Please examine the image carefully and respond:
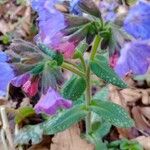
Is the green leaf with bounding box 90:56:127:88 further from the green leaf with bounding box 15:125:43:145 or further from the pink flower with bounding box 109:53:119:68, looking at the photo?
the green leaf with bounding box 15:125:43:145

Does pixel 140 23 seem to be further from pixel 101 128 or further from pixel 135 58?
pixel 101 128

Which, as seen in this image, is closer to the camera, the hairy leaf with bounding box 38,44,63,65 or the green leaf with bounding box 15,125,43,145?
the hairy leaf with bounding box 38,44,63,65

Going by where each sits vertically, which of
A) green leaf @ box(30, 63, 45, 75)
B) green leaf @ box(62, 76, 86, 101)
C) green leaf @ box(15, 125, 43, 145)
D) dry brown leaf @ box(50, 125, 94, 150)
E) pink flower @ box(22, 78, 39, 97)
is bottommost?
dry brown leaf @ box(50, 125, 94, 150)

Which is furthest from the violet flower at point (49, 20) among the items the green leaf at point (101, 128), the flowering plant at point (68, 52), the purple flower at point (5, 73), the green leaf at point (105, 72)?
the green leaf at point (101, 128)

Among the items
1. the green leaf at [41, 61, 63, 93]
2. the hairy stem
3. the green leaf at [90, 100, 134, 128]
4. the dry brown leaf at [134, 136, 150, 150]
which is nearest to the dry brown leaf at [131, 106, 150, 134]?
the dry brown leaf at [134, 136, 150, 150]

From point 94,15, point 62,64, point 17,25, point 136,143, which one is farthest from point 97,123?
point 17,25
